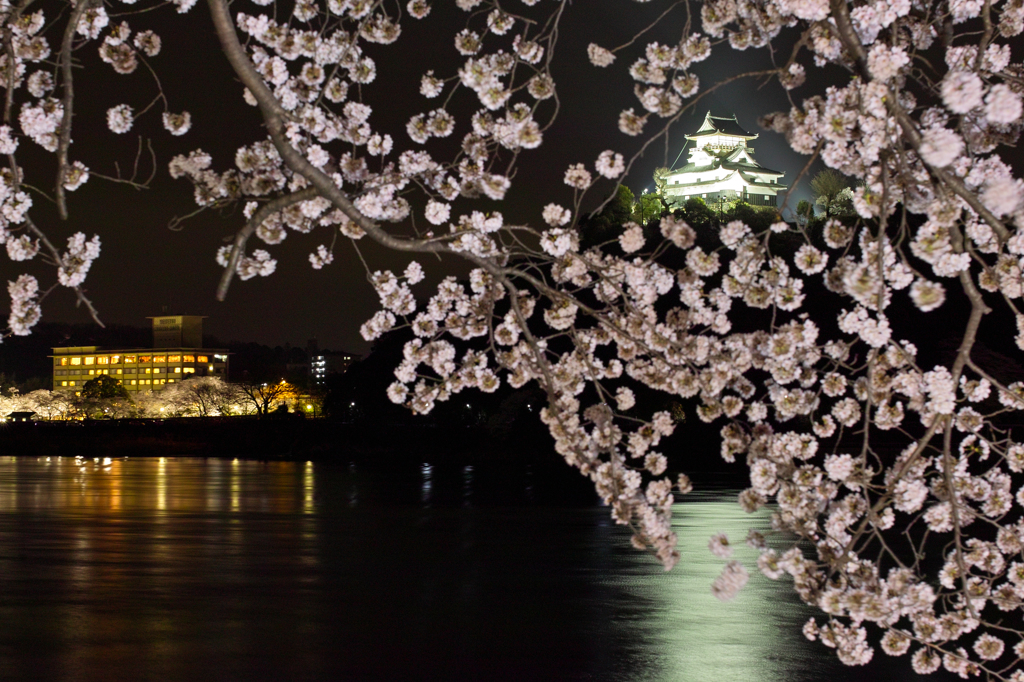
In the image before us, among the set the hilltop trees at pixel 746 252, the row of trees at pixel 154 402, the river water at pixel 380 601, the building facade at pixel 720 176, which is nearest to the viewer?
the hilltop trees at pixel 746 252

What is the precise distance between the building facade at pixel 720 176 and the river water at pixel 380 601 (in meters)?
70.3

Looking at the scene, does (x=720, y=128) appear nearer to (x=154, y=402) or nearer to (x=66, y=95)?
(x=154, y=402)

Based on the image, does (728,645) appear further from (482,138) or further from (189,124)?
(189,124)

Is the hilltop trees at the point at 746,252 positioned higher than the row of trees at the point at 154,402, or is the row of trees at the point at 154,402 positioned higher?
the hilltop trees at the point at 746,252

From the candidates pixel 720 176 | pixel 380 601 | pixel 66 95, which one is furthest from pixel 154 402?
pixel 66 95

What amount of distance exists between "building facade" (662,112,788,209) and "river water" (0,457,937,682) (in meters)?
70.3

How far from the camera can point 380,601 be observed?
1065cm

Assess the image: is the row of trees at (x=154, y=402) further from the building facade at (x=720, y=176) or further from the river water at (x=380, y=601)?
the river water at (x=380, y=601)

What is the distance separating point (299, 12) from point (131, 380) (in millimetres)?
160434

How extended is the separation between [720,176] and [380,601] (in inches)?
3218

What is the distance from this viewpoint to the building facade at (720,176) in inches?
3501

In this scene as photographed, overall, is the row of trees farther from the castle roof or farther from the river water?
the river water

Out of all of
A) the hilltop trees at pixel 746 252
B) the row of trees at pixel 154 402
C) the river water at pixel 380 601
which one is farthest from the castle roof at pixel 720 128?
the hilltop trees at pixel 746 252

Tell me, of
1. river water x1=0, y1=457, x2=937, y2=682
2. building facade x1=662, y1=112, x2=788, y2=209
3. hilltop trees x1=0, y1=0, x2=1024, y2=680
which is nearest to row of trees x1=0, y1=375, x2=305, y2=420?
building facade x1=662, y1=112, x2=788, y2=209
